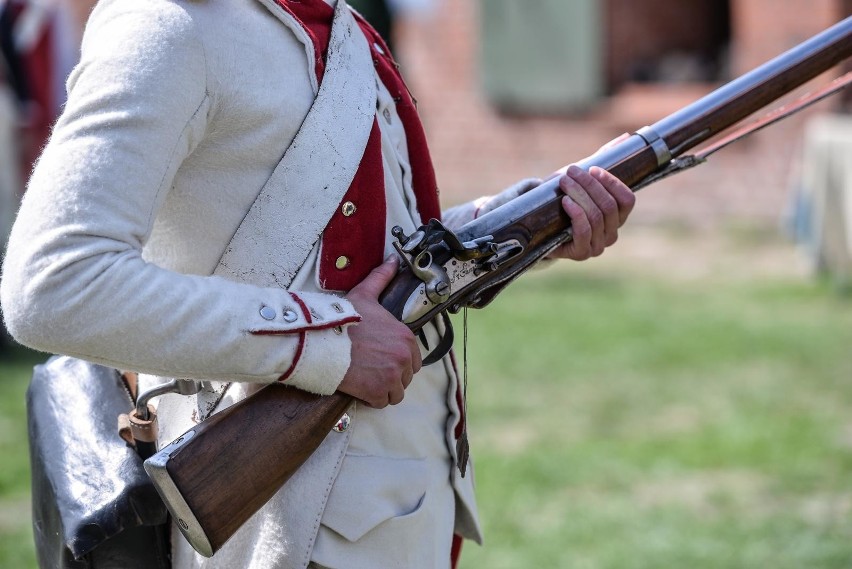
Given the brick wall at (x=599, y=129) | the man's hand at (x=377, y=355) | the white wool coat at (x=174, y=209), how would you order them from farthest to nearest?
the brick wall at (x=599, y=129) < the man's hand at (x=377, y=355) < the white wool coat at (x=174, y=209)

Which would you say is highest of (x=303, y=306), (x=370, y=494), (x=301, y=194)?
(x=301, y=194)

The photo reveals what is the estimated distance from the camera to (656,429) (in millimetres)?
5051

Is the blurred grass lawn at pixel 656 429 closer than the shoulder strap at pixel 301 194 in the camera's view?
No

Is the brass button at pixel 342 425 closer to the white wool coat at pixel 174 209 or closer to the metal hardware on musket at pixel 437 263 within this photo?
the white wool coat at pixel 174 209

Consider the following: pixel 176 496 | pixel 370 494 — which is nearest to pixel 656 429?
pixel 370 494

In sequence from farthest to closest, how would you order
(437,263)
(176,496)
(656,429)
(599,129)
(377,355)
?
(599,129)
(656,429)
(437,263)
(377,355)
(176,496)

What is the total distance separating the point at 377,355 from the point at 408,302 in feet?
0.40

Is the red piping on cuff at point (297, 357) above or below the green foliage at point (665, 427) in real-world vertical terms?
above

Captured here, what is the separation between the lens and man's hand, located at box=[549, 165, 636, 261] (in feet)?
6.31

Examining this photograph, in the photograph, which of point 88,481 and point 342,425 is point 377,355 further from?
point 88,481

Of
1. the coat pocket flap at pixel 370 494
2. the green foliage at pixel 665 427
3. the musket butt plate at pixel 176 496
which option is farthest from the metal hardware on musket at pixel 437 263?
the green foliage at pixel 665 427

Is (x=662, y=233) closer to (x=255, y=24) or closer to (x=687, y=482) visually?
(x=687, y=482)

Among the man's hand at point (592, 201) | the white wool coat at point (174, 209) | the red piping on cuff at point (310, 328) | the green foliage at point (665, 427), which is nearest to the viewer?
the white wool coat at point (174, 209)

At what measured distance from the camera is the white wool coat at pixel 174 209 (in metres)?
1.43
